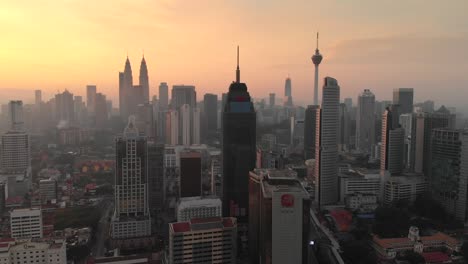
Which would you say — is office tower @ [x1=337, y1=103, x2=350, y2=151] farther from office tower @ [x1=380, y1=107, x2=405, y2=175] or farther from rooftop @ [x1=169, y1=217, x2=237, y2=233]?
rooftop @ [x1=169, y1=217, x2=237, y2=233]

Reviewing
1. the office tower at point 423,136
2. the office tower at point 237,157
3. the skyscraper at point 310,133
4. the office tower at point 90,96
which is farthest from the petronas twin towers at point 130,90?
the office tower at point 423,136

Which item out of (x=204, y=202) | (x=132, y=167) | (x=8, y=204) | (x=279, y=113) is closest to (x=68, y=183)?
(x=8, y=204)

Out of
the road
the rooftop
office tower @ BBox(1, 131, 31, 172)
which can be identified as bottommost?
the road

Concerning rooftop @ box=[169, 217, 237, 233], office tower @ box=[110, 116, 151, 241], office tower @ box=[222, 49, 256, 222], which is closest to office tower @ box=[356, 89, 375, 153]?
office tower @ box=[222, 49, 256, 222]

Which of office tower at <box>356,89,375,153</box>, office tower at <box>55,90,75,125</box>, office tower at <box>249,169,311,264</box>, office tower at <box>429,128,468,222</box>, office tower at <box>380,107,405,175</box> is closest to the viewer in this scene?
office tower at <box>249,169,311,264</box>

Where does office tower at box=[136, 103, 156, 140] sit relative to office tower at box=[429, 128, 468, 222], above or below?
above

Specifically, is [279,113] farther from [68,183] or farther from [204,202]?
[204,202]

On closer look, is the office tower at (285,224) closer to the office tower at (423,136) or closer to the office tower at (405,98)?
the office tower at (423,136)

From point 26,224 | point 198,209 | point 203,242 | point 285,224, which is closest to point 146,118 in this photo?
point 198,209
